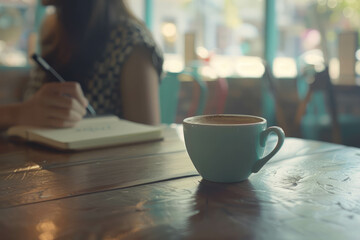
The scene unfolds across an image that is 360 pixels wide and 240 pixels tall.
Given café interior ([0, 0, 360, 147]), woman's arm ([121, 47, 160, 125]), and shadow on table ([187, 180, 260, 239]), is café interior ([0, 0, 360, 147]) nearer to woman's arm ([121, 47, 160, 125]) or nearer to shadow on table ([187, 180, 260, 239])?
woman's arm ([121, 47, 160, 125])

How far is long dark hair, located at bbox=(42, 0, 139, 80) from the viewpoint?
1.42 meters

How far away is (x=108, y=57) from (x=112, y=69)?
0.17 ft

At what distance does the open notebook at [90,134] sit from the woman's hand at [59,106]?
0.02 metres

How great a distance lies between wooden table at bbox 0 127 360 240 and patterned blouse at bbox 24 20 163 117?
2.31 feet

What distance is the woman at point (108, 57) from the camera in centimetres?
140

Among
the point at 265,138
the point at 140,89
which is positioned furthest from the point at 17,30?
the point at 265,138

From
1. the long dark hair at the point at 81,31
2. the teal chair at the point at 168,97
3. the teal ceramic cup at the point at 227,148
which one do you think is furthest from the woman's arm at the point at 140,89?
the teal ceramic cup at the point at 227,148

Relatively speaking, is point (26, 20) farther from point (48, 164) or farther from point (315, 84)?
point (48, 164)

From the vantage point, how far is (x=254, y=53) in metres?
3.97

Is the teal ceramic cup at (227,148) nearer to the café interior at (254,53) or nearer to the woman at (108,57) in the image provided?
the woman at (108,57)

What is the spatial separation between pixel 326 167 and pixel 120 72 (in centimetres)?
93

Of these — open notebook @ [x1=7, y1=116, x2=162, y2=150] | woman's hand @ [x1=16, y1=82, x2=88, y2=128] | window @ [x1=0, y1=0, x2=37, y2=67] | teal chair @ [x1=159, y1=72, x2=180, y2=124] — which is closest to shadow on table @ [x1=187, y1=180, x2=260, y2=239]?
open notebook @ [x1=7, y1=116, x2=162, y2=150]

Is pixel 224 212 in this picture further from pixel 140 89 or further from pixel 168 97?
pixel 168 97

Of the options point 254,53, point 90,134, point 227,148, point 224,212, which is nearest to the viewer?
point 224,212
